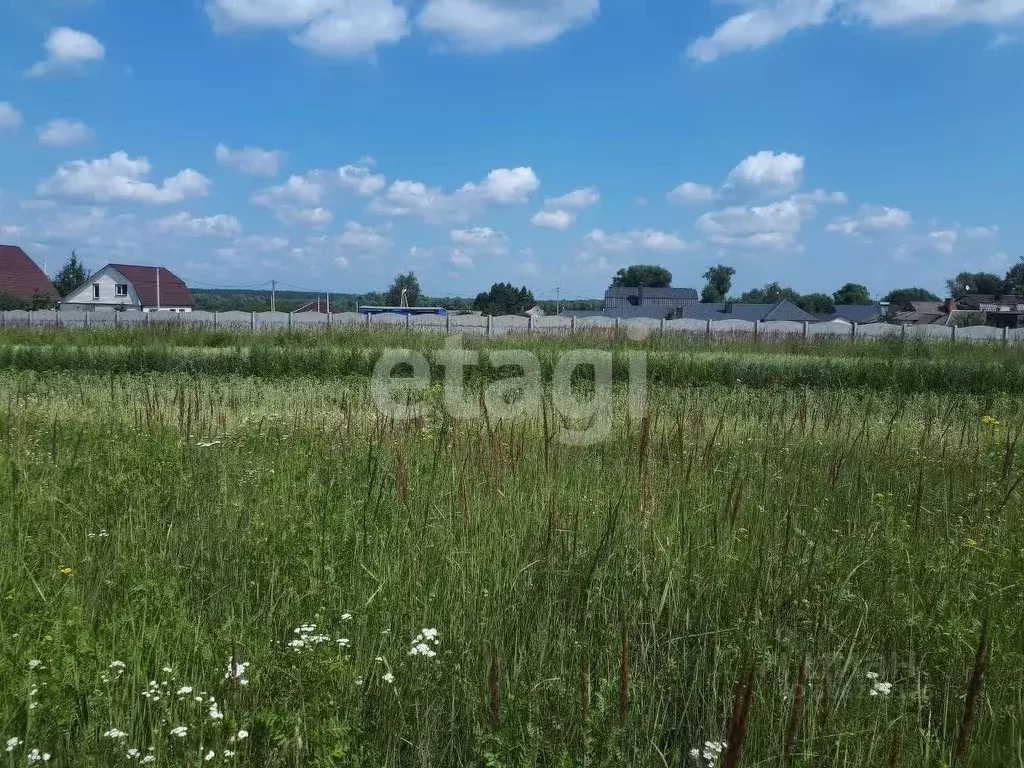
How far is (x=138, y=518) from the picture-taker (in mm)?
3379

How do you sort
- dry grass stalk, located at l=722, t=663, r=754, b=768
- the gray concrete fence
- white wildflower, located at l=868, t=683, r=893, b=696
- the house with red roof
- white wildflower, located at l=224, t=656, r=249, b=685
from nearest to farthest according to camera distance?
dry grass stalk, located at l=722, t=663, r=754, b=768, white wildflower, located at l=224, t=656, r=249, b=685, white wildflower, located at l=868, t=683, r=893, b=696, the gray concrete fence, the house with red roof

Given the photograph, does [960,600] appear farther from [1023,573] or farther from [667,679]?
[667,679]

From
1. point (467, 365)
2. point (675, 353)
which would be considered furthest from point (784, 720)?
point (675, 353)

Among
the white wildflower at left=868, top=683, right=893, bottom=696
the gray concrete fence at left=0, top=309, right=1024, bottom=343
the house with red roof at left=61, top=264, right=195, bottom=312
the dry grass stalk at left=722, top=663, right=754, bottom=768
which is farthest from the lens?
the house with red roof at left=61, top=264, right=195, bottom=312

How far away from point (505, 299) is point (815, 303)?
52.1 metres

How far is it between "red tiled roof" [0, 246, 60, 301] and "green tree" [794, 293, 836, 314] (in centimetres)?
8571

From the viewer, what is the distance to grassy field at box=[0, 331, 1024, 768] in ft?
6.23

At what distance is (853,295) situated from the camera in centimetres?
11681

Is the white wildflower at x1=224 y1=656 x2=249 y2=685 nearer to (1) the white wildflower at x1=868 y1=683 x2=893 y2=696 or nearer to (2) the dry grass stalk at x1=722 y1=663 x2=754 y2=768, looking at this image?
(2) the dry grass stalk at x1=722 y1=663 x2=754 y2=768

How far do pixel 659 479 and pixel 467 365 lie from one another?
9.73 metres

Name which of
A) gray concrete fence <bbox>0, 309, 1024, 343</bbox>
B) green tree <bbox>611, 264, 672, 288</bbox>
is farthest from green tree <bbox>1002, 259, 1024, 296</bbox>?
gray concrete fence <bbox>0, 309, 1024, 343</bbox>

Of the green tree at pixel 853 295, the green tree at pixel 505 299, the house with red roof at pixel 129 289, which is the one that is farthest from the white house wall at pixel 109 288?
the green tree at pixel 853 295

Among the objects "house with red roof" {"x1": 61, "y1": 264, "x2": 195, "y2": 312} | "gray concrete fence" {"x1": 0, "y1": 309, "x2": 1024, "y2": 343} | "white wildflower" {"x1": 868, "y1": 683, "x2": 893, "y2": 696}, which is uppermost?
"house with red roof" {"x1": 61, "y1": 264, "x2": 195, "y2": 312}

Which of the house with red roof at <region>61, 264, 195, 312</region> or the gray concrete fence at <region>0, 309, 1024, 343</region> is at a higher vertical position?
the house with red roof at <region>61, 264, 195, 312</region>
